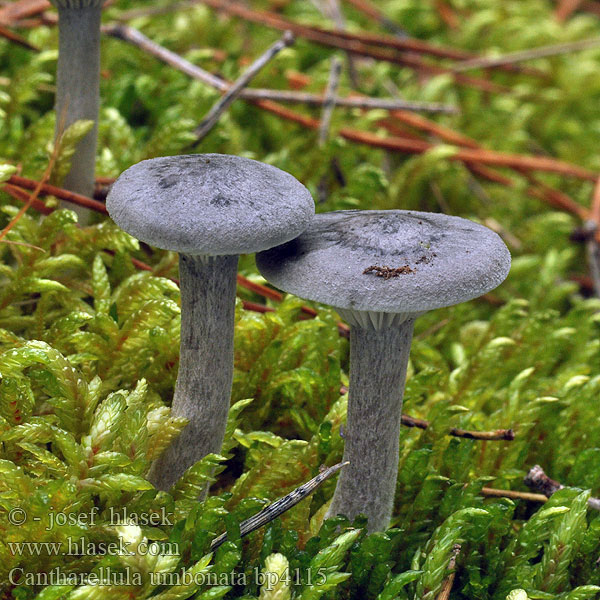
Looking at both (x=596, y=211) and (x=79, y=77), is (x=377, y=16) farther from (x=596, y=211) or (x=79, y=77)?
(x=79, y=77)

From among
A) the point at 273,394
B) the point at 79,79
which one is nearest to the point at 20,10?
the point at 79,79

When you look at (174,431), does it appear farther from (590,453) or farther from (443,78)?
(443,78)

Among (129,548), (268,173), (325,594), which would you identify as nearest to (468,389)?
(325,594)

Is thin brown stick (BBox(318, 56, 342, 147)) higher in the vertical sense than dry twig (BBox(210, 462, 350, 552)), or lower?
higher

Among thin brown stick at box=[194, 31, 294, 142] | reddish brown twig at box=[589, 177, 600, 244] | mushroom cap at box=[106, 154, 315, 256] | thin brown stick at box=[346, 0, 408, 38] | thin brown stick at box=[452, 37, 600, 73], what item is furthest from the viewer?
thin brown stick at box=[346, 0, 408, 38]

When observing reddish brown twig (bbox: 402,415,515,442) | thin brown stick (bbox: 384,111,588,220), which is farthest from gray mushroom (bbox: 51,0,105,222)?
thin brown stick (bbox: 384,111,588,220)

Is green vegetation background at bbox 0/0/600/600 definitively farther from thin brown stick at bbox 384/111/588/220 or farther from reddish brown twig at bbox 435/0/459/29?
reddish brown twig at bbox 435/0/459/29

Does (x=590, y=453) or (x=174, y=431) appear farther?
(x=590, y=453)
